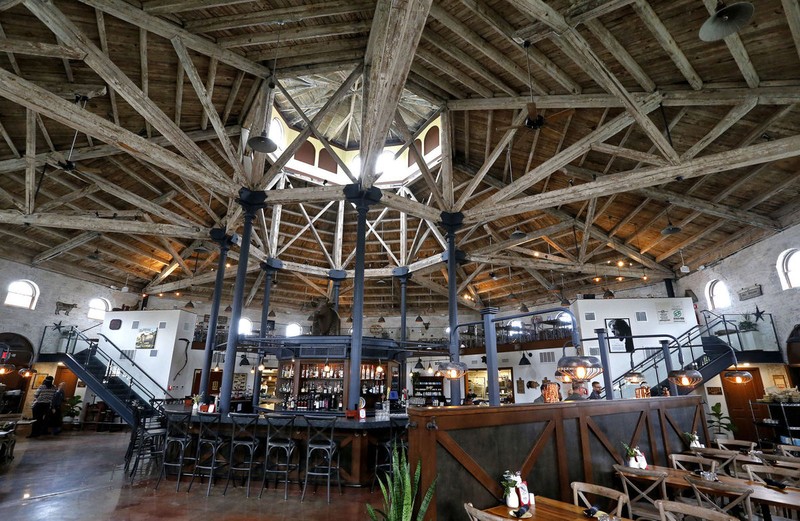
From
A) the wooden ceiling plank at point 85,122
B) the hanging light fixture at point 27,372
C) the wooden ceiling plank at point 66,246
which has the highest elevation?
the wooden ceiling plank at point 66,246

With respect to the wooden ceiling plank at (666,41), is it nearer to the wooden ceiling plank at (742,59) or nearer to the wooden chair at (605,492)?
the wooden ceiling plank at (742,59)

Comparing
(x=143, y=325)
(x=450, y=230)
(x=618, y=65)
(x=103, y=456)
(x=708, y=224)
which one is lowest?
(x=103, y=456)

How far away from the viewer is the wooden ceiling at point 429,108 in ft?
22.5

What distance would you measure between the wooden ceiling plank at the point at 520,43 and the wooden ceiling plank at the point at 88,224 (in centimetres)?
1006

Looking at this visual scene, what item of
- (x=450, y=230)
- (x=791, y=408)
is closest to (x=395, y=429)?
(x=450, y=230)

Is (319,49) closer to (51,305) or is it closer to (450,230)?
(450,230)

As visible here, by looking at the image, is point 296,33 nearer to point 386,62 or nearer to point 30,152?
point 386,62

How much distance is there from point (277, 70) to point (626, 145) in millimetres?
9365

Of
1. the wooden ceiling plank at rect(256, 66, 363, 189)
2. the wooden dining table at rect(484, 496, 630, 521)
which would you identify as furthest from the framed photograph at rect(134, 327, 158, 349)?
the wooden dining table at rect(484, 496, 630, 521)

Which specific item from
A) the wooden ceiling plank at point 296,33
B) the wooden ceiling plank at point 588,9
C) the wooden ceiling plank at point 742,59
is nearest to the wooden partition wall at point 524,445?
the wooden ceiling plank at point 588,9

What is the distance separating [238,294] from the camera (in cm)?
1016

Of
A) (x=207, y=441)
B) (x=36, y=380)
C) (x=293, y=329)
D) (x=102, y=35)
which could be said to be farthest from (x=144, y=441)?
(x=293, y=329)

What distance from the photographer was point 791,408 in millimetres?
11039

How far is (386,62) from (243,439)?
25.0 feet
